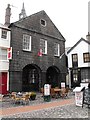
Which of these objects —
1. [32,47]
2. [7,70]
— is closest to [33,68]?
[32,47]

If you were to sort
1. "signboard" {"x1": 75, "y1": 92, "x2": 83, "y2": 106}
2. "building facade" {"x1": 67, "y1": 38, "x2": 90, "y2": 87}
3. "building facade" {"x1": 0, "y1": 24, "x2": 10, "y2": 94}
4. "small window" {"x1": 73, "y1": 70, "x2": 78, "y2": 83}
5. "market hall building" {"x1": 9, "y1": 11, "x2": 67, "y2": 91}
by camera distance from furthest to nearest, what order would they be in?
"small window" {"x1": 73, "y1": 70, "x2": 78, "y2": 83}, "building facade" {"x1": 67, "y1": 38, "x2": 90, "y2": 87}, "market hall building" {"x1": 9, "y1": 11, "x2": 67, "y2": 91}, "building facade" {"x1": 0, "y1": 24, "x2": 10, "y2": 94}, "signboard" {"x1": 75, "y1": 92, "x2": 83, "y2": 106}

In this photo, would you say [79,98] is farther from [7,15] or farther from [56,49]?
[56,49]

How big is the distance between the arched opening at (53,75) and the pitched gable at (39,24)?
4.28 meters

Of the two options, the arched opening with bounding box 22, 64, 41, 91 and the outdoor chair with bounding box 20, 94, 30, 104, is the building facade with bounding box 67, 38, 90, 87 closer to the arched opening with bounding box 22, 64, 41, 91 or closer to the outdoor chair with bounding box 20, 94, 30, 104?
the arched opening with bounding box 22, 64, 41, 91

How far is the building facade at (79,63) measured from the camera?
34.6 metres

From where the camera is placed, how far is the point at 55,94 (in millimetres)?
20984

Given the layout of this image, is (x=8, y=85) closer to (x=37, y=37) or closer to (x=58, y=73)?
(x=37, y=37)

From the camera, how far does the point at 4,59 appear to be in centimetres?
2320

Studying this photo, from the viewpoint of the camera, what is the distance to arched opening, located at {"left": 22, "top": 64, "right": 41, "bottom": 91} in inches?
1078

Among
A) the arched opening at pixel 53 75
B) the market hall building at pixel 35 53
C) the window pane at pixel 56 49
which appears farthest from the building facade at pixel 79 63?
the window pane at pixel 56 49

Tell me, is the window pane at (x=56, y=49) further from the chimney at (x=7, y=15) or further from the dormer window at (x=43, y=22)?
the chimney at (x=7, y=15)

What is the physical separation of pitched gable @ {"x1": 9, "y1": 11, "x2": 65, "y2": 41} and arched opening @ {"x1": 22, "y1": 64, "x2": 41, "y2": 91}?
14.7 feet

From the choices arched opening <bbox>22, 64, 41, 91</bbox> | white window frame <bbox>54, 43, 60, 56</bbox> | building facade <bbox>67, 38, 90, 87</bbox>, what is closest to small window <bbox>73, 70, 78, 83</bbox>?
building facade <bbox>67, 38, 90, 87</bbox>

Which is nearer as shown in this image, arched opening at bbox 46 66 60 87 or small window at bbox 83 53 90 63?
arched opening at bbox 46 66 60 87
